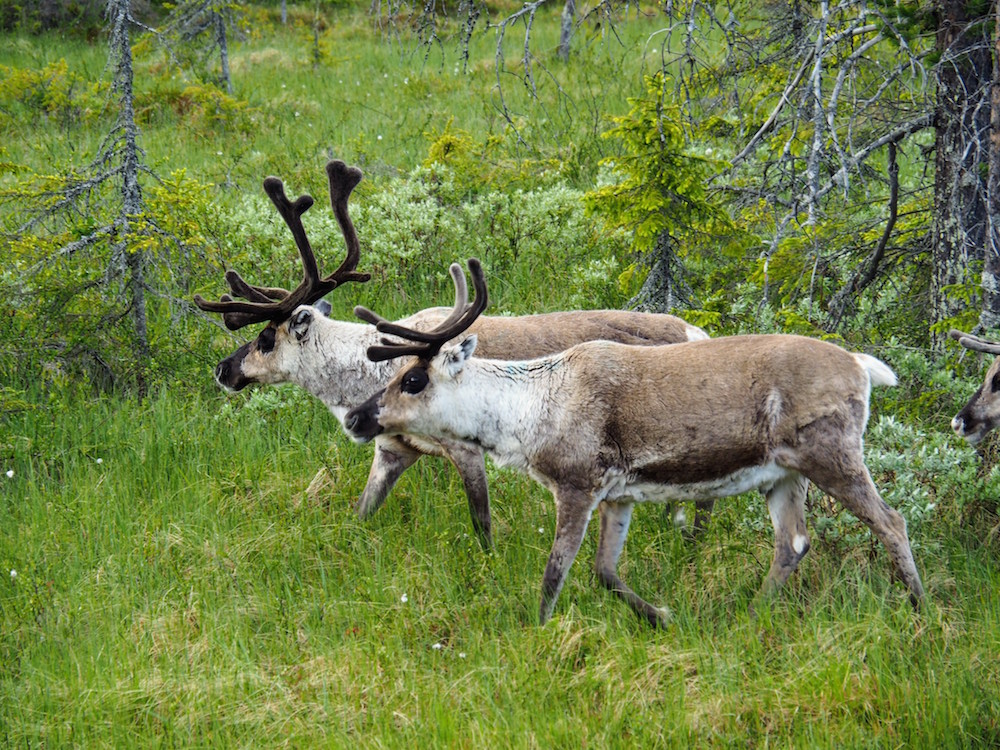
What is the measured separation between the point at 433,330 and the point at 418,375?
27cm

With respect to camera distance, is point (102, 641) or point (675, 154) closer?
point (102, 641)

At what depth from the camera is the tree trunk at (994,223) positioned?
6.13m

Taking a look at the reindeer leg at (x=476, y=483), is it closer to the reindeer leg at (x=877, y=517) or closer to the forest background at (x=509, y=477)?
the forest background at (x=509, y=477)

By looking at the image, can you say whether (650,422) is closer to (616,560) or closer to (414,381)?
(616,560)

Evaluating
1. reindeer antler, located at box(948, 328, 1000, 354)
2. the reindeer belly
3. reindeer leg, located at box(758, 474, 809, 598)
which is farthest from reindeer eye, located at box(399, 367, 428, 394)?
reindeer antler, located at box(948, 328, 1000, 354)

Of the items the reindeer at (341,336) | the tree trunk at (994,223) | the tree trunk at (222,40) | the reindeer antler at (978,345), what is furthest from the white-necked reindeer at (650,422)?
the tree trunk at (222,40)

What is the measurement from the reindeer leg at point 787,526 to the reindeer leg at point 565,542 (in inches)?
40.0

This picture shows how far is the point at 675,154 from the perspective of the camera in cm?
768

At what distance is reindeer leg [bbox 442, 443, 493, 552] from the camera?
670cm

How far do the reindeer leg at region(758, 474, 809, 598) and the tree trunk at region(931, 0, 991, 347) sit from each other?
1.40 m

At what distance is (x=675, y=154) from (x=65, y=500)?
15.2 feet

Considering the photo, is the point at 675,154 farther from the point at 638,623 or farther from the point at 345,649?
the point at 345,649

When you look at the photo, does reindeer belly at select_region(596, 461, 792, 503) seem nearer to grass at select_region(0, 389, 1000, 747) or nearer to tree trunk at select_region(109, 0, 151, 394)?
grass at select_region(0, 389, 1000, 747)

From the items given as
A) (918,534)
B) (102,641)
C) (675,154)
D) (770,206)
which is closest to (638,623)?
(918,534)
